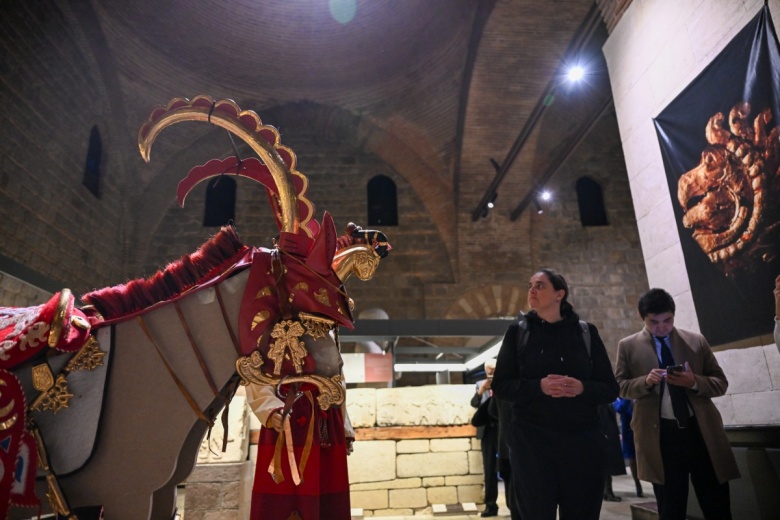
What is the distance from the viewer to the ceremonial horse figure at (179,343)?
1.17m

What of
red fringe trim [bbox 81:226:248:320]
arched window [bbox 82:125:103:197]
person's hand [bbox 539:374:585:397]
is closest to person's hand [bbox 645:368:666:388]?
person's hand [bbox 539:374:585:397]

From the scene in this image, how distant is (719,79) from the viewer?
11.7ft

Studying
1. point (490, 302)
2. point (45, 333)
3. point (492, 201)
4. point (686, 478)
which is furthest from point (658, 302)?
point (490, 302)

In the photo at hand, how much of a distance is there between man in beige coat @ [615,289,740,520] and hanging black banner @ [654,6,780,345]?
88 centimetres

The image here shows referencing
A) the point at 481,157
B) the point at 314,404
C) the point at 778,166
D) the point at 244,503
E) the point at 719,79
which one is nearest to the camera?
the point at 314,404

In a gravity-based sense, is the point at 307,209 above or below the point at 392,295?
below

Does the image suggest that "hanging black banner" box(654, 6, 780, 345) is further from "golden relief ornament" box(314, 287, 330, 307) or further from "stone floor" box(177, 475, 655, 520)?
"golden relief ornament" box(314, 287, 330, 307)

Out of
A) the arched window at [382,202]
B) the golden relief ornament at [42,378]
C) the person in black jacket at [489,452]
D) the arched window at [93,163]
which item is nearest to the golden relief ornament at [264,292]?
the golden relief ornament at [42,378]

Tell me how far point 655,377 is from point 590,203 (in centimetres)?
1149

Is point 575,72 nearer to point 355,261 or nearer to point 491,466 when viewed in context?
point 491,466

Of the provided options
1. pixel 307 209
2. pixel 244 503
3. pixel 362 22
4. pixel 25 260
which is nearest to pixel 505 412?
pixel 244 503

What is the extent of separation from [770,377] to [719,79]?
2.13 metres

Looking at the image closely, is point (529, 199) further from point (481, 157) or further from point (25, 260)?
point (25, 260)

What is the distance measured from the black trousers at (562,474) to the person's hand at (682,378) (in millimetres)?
685
